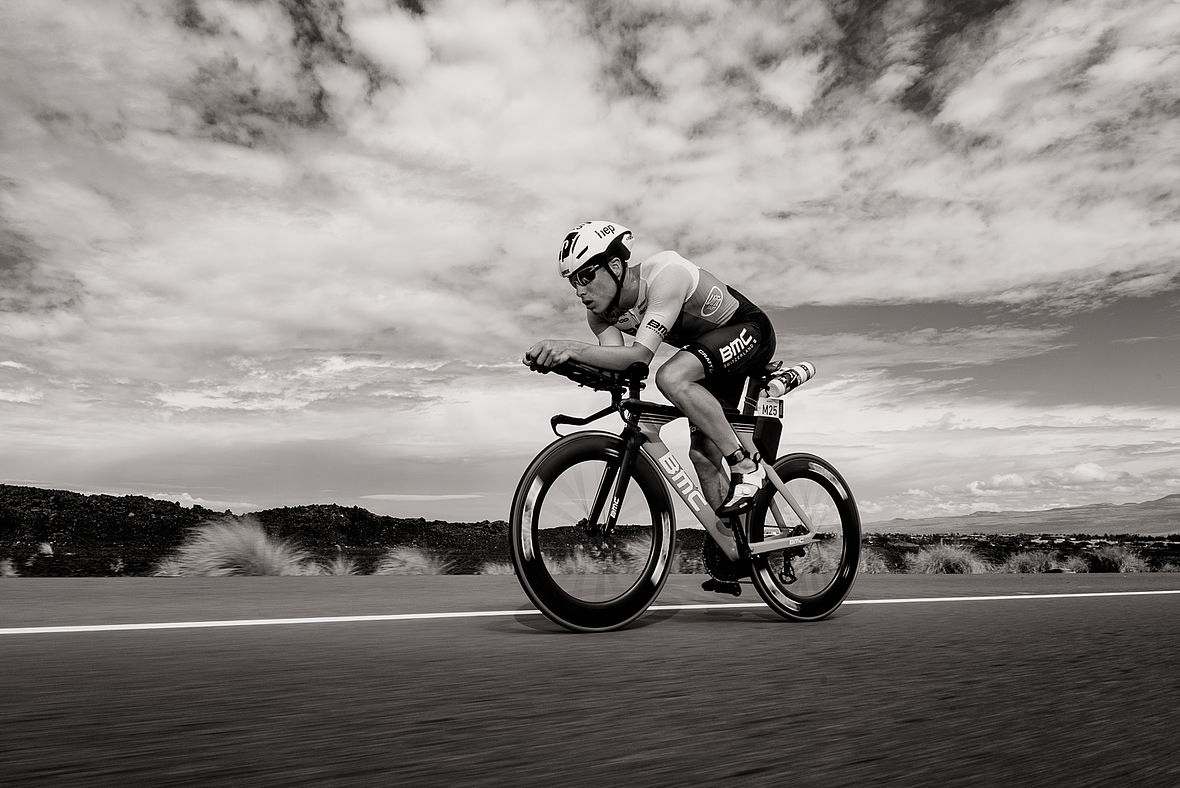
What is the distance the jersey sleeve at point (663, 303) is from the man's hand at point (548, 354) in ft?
1.51

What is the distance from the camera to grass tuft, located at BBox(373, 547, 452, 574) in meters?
10.5

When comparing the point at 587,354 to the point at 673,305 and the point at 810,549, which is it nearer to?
the point at 673,305

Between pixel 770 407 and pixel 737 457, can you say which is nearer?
pixel 737 457

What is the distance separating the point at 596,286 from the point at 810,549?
6.69 feet

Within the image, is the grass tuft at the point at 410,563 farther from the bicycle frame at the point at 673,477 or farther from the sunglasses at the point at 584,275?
the sunglasses at the point at 584,275

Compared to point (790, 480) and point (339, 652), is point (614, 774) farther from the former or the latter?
point (790, 480)

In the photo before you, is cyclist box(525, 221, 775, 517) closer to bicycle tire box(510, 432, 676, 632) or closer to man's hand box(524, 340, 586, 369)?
man's hand box(524, 340, 586, 369)

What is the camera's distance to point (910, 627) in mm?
4797

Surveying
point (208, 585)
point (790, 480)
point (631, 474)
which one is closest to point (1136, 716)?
point (631, 474)

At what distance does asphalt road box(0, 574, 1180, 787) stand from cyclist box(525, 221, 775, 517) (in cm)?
91

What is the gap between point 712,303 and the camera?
534 cm

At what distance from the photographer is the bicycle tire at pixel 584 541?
443 centimetres

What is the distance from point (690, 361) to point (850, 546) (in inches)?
66.5

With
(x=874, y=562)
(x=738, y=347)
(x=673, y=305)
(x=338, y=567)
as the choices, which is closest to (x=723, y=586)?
(x=738, y=347)
